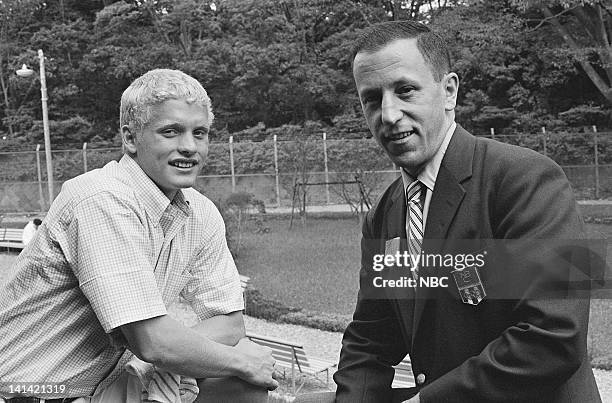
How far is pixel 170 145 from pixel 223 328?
1.95ft

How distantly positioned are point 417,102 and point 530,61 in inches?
1104

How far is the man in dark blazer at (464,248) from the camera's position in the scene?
1876mm

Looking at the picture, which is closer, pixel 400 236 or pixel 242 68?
pixel 400 236

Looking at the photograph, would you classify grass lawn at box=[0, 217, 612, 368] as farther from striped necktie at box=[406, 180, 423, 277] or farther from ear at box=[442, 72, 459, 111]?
ear at box=[442, 72, 459, 111]

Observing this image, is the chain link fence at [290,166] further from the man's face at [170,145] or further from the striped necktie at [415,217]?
the striped necktie at [415,217]

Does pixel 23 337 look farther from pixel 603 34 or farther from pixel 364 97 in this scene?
pixel 603 34

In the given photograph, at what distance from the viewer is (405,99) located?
210 cm

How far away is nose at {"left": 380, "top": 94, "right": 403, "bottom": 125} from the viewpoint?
2.08 meters

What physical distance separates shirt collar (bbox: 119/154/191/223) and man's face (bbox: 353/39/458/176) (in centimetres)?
70

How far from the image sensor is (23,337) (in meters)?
2.34

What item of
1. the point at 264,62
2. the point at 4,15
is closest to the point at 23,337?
the point at 264,62

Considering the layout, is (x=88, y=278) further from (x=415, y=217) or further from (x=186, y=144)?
(x=415, y=217)

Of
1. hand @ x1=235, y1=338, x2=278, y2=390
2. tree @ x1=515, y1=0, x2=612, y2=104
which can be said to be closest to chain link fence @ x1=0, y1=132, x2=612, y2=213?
tree @ x1=515, y1=0, x2=612, y2=104

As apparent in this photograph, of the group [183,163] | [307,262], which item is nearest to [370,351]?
[183,163]
